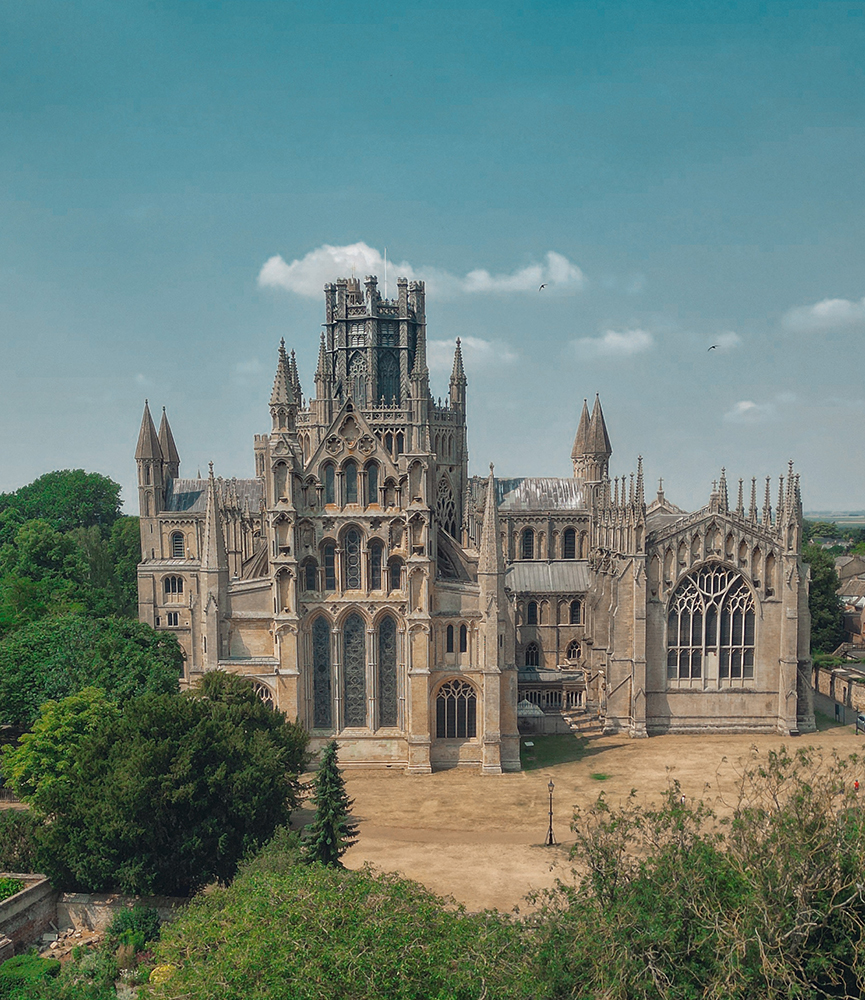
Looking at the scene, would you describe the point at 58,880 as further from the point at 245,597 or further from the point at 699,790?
the point at 699,790

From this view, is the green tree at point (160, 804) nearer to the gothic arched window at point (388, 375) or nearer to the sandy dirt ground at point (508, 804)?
the sandy dirt ground at point (508, 804)

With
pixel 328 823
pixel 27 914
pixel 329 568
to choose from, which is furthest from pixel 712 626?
pixel 27 914

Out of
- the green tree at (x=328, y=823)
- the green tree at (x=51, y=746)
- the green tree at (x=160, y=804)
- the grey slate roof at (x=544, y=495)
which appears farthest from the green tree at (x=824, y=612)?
the green tree at (x=51, y=746)

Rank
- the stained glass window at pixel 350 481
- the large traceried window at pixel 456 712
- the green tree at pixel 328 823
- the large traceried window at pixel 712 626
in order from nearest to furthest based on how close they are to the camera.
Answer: the green tree at pixel 328 823, the large traceried window at pixel 456 712, the stained glass window at pixel 350 481, the large traceried window at pixel 712 626

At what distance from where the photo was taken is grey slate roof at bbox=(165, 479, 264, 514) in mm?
85938

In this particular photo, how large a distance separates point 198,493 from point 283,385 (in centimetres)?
3841

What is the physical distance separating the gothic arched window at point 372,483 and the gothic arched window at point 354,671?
283 inches

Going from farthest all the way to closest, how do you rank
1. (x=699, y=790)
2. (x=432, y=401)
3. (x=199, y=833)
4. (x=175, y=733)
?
(x=432, y=401), (x=699, y=790), (x=175, y=733), (x=199, y=833)

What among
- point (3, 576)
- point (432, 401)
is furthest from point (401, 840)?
point (3, 576)

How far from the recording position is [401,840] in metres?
39.7

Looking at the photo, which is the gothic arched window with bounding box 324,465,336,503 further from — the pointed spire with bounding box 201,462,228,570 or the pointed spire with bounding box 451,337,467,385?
the pointed spire with bounding box 451,337,467,385

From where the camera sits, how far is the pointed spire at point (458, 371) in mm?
76750

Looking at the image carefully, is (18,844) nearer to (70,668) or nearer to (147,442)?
(70,668)

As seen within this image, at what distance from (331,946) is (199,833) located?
14414 millimetres
